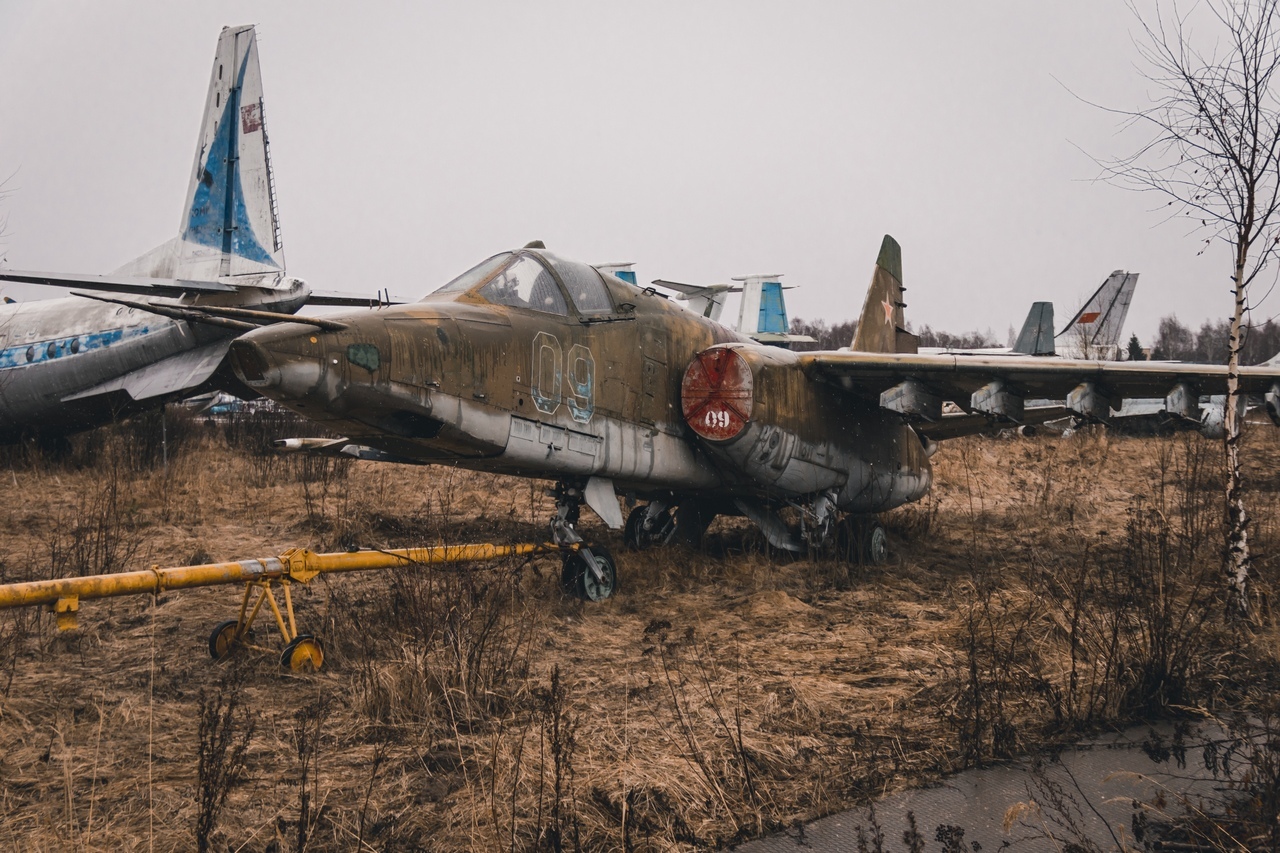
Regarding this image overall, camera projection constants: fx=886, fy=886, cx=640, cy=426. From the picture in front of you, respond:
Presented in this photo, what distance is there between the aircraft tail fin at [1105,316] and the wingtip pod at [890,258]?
20.3 metres

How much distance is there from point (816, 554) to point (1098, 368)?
3.20 meters

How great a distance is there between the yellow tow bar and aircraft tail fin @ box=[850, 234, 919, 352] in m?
6.75

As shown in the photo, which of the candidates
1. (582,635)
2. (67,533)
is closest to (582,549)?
(582,635)

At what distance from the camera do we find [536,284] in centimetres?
722

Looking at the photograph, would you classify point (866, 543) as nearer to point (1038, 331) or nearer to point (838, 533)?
point (838, 533)

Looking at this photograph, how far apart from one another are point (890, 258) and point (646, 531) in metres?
5.17

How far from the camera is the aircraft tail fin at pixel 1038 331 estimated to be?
25219mm

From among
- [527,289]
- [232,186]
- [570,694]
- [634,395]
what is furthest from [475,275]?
[232,186]

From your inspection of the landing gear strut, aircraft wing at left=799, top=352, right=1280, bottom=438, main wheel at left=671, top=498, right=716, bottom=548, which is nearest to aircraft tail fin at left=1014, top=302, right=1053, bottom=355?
aircraft wing at left=799, top=352, right=1280, bottom=438

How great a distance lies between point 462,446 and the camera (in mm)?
6324

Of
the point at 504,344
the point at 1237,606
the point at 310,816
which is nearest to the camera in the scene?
the point at 310,816

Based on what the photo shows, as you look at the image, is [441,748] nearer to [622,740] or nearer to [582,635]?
[622,740]

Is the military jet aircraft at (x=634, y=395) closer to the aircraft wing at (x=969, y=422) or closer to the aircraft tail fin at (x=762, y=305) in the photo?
the aircraft wing at (x=969, y=422)

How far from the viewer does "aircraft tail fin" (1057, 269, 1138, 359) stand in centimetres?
2964
